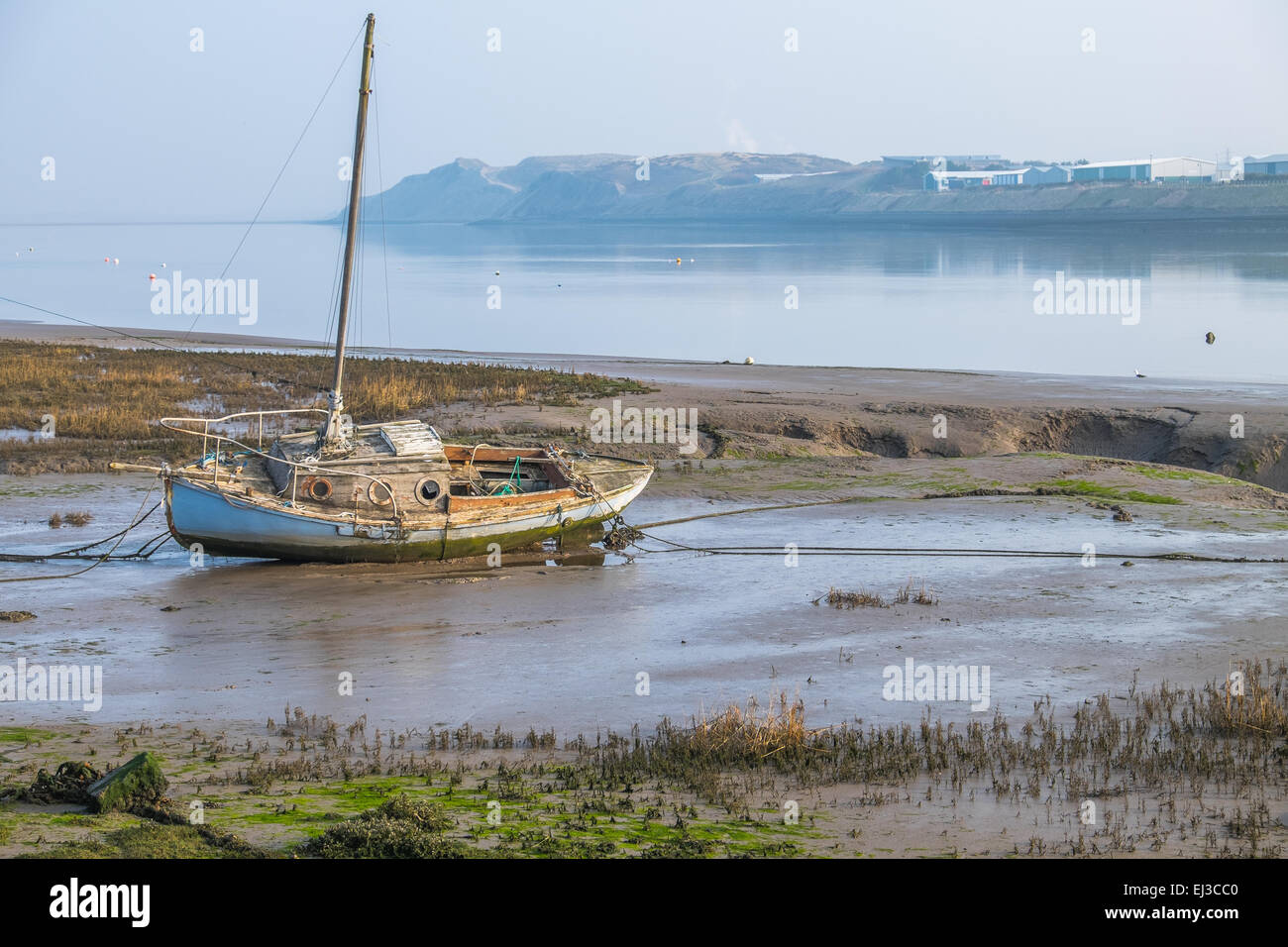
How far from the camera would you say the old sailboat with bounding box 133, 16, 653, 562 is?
67.4ft

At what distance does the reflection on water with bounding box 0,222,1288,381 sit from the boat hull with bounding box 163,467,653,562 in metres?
32.9

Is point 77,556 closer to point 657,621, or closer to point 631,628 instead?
point 631,628

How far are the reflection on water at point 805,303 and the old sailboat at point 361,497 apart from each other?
3211cm

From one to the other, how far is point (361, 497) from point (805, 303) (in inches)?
2420

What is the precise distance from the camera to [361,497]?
69.6ft

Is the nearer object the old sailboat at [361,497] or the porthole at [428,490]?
the old sailboat at [361,497]

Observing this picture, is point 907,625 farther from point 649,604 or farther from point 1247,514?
point 1247,514

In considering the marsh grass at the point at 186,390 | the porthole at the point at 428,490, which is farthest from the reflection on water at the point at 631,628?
the marsh grass at the point at 186,390

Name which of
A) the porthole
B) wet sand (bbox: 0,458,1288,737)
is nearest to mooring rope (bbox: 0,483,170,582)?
wet sand (bbox: 0,458,1288,737)

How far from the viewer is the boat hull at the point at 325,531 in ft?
66.8

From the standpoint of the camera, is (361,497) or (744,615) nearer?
(744,615)

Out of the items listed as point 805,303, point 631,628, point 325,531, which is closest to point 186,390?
point 325,531

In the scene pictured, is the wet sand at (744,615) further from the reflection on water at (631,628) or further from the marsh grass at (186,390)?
the marsh grass at (186,390)
